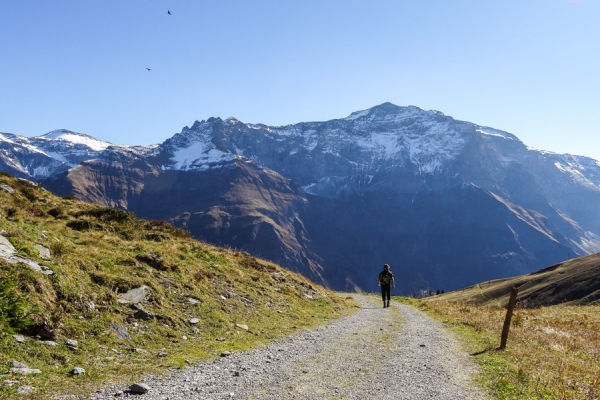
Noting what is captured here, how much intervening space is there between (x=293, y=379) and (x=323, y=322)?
12340 mm

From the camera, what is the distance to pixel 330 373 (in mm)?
12461

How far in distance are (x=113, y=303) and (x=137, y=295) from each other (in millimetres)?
1343

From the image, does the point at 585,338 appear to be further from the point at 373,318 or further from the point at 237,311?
the point at 237,311

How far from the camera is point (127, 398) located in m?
9.32

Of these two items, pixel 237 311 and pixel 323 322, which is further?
pixel 323 322

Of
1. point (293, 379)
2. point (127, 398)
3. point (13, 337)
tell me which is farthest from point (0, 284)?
point (293, 379)

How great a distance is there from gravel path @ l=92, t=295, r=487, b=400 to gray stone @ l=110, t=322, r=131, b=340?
111 inches

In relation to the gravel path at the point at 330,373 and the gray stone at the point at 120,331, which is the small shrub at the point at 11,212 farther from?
the gravel path at the point at 330,373

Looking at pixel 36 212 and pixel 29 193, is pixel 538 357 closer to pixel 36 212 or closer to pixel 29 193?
pixel 36 212

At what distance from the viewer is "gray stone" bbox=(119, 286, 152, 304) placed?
15.5m

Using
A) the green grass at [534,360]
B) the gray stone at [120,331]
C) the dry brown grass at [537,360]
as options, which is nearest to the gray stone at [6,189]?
the gray stone at [120,331]

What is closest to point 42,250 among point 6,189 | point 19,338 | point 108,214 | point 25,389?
point 19,338

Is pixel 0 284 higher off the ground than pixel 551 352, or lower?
higher

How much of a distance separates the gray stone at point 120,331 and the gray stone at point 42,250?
167 inches
